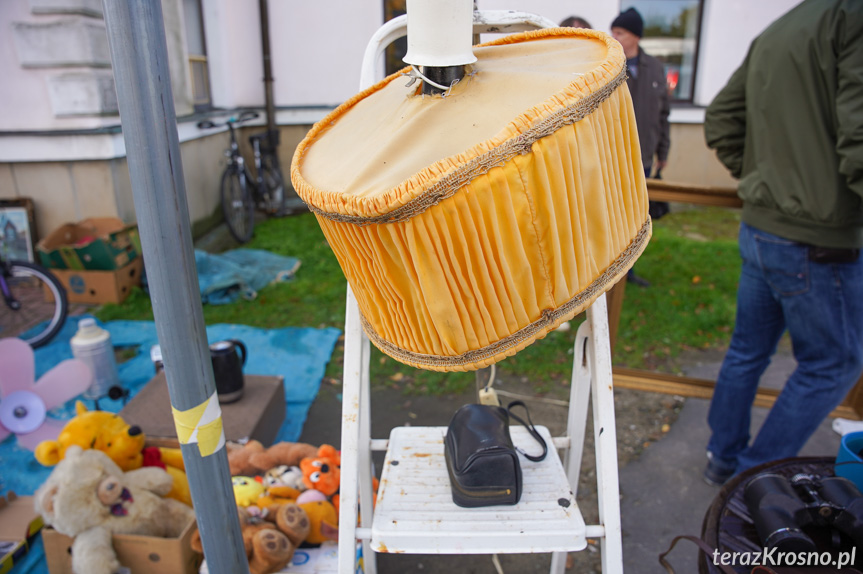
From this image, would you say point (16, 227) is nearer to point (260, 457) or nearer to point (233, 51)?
point (233, 51)

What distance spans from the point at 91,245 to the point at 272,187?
3.33 meters

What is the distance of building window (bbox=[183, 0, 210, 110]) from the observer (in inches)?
263

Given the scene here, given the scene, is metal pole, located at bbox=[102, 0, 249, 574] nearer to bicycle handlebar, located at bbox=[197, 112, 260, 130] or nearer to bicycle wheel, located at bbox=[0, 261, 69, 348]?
bicycle wheel, located at bbox=[0, 261, 69, 348]

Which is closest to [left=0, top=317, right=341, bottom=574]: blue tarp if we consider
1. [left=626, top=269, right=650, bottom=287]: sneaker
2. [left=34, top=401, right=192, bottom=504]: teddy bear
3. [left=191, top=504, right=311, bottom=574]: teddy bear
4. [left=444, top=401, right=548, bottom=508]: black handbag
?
[left=34, top=401, right=192, bottom=504]: teddy bear

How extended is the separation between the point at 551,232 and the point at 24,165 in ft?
17.0

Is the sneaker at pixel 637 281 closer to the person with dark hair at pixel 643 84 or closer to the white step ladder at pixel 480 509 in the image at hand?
the person with dark hair at pixel 643 84

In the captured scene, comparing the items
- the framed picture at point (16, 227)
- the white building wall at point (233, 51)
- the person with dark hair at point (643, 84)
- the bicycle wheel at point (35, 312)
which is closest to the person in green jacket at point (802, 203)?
the person with dark hair at point (643, 84)

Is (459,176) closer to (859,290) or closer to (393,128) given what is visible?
(393,128)

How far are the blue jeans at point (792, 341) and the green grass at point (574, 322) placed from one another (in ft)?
3.69

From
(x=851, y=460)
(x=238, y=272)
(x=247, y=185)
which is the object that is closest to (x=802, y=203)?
(x=851, y=460)

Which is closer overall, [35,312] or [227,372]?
[227,372]

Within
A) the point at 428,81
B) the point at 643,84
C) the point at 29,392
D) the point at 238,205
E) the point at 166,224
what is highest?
the point at 428,81

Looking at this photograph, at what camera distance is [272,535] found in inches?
71.8

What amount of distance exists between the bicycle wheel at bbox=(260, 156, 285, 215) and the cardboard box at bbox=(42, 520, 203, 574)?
5675 millimetres
